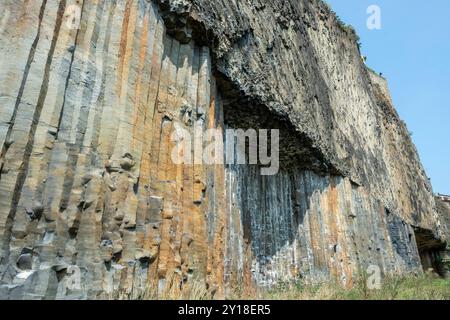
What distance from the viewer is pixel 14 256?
139 inches

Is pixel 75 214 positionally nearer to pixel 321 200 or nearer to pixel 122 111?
pixel 122 111

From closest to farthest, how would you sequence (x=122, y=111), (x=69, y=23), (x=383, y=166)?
(x=69, y=23), (x=122, y=111), (x=383, y=166)

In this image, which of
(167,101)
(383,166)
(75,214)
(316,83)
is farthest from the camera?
(383,166)

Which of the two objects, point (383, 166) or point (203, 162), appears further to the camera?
point (383, 166)

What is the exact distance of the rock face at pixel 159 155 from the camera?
3.86m

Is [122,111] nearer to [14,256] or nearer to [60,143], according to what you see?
[60,143]

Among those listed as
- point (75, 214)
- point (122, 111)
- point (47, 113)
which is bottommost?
point (75, 214)

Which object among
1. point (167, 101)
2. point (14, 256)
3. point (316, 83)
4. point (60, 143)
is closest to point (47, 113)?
point (60, 143)

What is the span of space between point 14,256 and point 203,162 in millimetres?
2950

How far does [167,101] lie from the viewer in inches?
223

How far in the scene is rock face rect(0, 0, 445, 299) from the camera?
12.7 feet

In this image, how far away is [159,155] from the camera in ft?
17.4

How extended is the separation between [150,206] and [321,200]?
608cm

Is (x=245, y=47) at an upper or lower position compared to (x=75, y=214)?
upper
